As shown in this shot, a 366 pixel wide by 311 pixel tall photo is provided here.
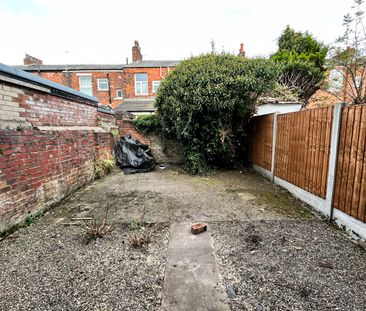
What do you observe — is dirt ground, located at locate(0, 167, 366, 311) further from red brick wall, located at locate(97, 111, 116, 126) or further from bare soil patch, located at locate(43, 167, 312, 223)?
red brick wall, located at locate(97, 111, 116, 126)

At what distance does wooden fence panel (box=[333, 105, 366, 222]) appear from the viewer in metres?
2.30

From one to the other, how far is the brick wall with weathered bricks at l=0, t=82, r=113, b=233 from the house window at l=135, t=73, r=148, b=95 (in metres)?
13.0

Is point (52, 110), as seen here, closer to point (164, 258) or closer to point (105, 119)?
point (105, 119)

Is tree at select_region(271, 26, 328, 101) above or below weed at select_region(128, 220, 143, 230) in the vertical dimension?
above

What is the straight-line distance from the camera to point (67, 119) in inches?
169

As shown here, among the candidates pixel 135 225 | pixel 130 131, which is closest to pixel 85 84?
pixel 130 131

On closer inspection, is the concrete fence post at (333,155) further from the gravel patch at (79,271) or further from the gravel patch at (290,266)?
the gravel patch at (79,271)

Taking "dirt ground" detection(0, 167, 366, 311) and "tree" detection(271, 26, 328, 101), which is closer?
"dirt ground" detection(0, 167, 366, 311)

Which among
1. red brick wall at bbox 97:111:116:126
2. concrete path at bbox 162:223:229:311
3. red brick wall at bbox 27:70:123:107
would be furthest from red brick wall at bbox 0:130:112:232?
red brick wall at bbox 27:70:123:107

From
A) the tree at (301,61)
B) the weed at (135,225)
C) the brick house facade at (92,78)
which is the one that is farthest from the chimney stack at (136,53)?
the weed at (135,225)

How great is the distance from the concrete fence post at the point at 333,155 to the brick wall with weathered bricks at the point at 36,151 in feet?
15.5

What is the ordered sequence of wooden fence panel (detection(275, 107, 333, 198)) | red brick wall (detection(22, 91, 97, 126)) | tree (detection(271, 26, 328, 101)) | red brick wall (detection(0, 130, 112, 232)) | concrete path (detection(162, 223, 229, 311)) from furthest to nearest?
tree (detection(271, 26, 328, 101)), red brick wall (detection(22, 91, 97, 126)), wooden fence panel (detection(275, 107, 333, 198)), red brick wall (detection(0, 130, 112, 232)), concrete path (detection(162, 223, 229, 311))

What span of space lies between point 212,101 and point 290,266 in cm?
409

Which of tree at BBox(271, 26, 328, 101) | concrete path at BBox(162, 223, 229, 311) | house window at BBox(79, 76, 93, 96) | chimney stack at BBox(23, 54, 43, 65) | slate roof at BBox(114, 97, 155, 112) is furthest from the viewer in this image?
chimney stack at BBox(23, 54, 43, 65)
